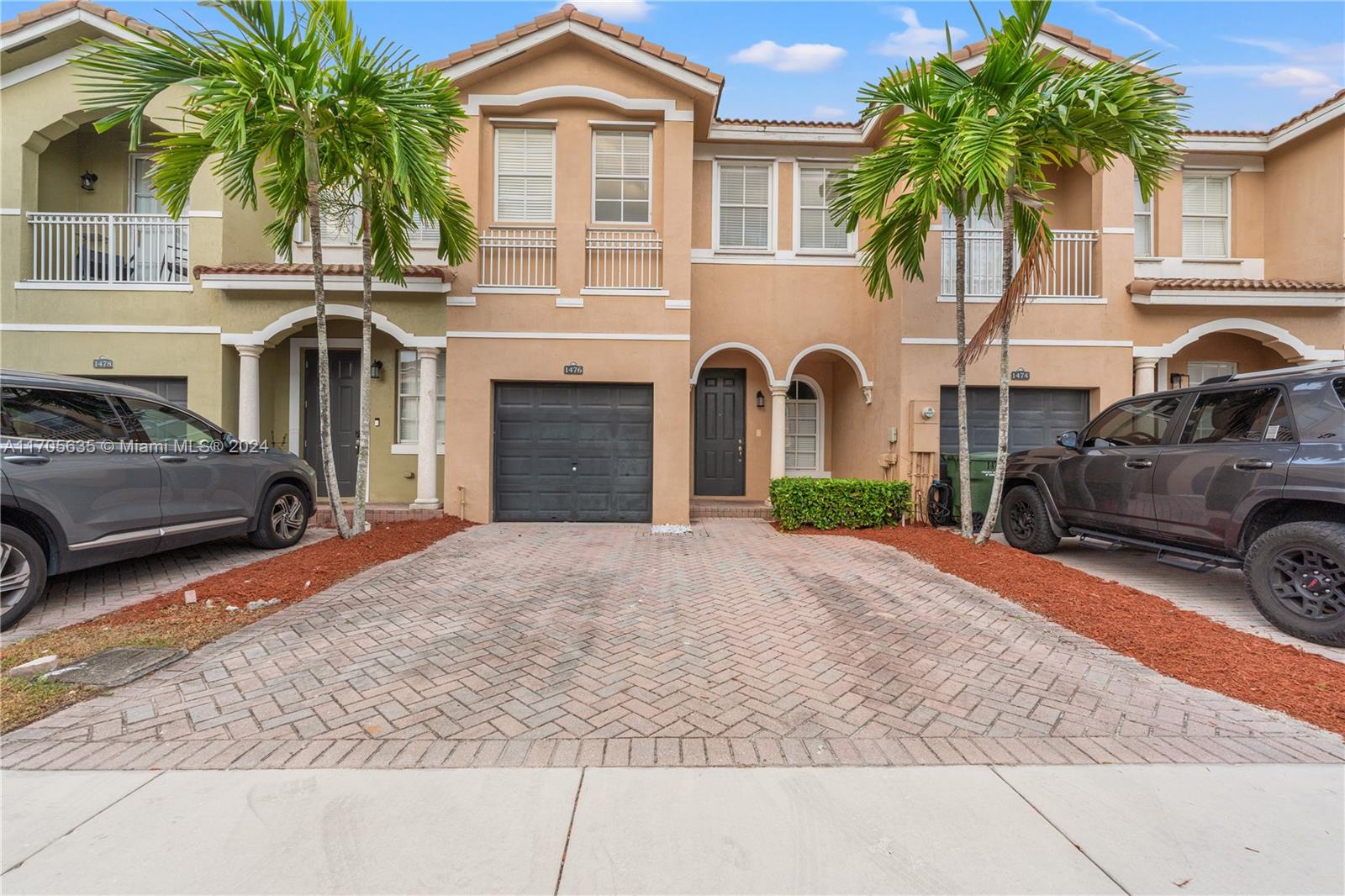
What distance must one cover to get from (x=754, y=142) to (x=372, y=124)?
6.50 metres

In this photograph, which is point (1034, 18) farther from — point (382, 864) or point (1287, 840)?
point (382, 864)

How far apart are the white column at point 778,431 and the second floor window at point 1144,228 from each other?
7.28 metres

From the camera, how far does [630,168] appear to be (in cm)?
970

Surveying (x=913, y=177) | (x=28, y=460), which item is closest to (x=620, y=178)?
(x=913, y=177)

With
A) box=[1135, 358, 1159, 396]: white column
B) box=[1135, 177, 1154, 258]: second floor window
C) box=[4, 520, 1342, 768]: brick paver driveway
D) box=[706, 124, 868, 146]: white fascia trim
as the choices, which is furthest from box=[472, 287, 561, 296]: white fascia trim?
box=[1135, 177, 1154, 258]: second floor window

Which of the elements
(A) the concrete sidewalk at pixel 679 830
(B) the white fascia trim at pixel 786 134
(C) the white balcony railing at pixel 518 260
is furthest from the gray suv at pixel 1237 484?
(C) the white balcony railing at pixel 518 260

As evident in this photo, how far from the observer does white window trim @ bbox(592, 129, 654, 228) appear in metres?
9.49

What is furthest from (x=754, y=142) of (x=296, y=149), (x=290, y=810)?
(x=290, y=810)

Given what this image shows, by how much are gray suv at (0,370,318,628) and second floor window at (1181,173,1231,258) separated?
15.7 metres

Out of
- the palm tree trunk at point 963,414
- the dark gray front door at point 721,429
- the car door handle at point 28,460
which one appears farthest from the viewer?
the dark gray front door at point 721,429

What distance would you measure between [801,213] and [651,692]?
9471 millimetres

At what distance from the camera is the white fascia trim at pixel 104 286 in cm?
934

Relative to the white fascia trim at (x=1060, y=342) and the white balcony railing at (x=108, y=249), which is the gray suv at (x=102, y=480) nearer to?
the white balcony railing at (x=108, y=249)

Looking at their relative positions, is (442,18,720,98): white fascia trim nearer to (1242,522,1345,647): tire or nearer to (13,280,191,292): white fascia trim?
(13,280,191,292): white fascia trim
